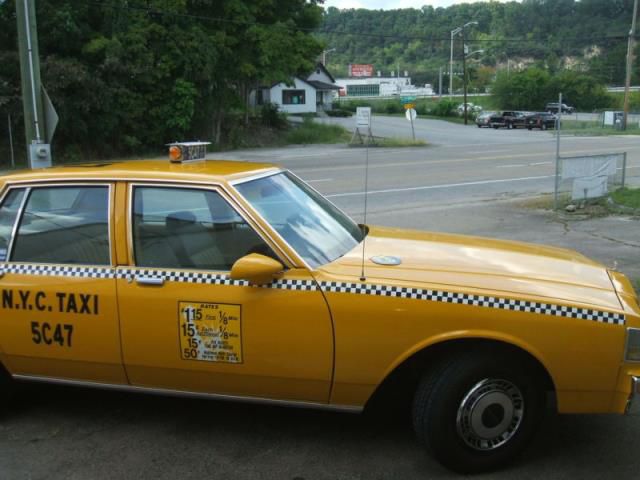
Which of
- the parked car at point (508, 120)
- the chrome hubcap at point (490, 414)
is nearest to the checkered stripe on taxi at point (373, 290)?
the chrome hubcap at point (490, 414)

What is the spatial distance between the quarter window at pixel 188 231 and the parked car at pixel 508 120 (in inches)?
2208

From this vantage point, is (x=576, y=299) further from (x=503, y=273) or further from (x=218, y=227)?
(x=218, y=227)

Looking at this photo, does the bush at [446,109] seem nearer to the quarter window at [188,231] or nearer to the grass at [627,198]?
the grass at [627,198]

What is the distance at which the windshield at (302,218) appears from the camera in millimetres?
3682

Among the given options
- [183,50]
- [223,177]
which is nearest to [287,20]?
[183,50]

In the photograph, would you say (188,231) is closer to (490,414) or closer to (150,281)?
(150,281)

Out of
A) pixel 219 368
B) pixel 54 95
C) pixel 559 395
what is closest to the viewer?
pixel 559 395

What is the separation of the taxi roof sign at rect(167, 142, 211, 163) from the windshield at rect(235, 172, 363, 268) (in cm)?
57

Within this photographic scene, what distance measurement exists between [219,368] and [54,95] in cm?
2796

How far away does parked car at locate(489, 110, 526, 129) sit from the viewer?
5650cm

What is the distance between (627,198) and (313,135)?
29.2 metres

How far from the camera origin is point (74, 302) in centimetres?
371

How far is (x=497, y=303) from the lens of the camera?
10.6 ft

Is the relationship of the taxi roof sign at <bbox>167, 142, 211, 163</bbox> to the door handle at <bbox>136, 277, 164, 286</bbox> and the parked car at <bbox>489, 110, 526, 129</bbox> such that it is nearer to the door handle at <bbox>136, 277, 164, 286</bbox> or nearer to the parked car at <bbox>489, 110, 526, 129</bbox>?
the door handle at <bbox>136, 277, 164, 286</bbox>
